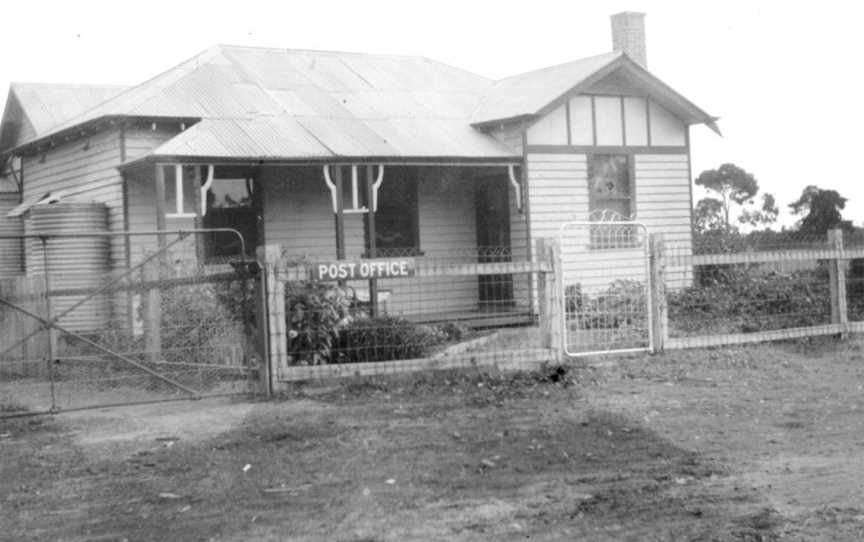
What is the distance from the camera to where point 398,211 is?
66.8 ft

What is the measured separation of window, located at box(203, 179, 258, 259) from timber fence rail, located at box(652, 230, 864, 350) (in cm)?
743

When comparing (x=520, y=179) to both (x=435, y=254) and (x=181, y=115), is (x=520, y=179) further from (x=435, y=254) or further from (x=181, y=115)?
(x=181, y=115)

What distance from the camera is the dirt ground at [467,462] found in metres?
6.51

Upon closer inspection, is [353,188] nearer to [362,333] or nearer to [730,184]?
[362,333]

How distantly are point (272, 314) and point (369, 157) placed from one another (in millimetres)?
7057

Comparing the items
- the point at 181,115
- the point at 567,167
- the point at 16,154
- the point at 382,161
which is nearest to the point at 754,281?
the point at 567,167

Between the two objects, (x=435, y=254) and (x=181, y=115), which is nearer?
(x=181, y=115)

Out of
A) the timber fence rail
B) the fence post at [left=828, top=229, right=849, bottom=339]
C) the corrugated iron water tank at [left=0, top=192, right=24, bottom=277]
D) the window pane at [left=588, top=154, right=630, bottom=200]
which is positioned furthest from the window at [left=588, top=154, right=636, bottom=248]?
the corrugated iron water tank at [left=0, top=192, right=24, bottom=277]

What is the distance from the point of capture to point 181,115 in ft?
57.5

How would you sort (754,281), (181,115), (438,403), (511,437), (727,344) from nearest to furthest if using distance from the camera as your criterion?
(511,437), (438,403), (727,344), (754,281), (181,115)

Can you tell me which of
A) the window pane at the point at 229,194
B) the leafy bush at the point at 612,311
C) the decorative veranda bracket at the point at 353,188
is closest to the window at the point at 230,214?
the window pane at the point at 229,194

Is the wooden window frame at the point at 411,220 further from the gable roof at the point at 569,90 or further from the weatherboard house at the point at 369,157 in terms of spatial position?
the gable roof at the point at 569,90

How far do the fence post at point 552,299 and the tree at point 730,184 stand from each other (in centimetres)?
1772

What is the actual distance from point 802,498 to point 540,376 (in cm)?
500
